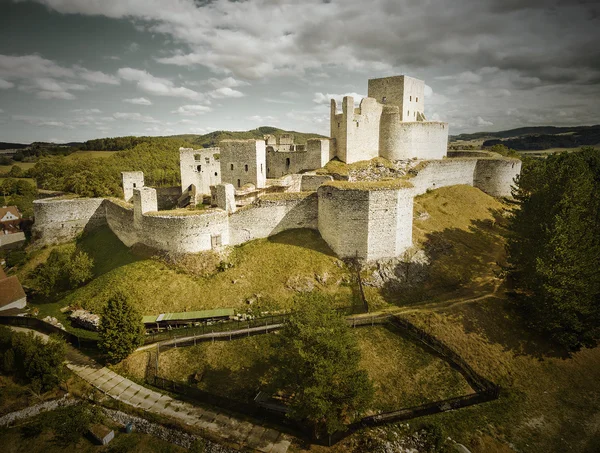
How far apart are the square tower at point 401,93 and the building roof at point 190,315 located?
30054 millimetres

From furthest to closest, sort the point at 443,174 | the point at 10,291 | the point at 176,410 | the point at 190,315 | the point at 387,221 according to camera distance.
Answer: the point at 443,174 < the point at 10,291 < the point at 387,221 < the point at 190,315 < the point at 176,410

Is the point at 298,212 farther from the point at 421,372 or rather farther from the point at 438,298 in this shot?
the point at 421,372

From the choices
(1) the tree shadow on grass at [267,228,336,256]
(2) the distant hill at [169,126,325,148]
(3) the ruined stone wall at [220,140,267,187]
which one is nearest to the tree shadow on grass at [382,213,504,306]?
(1) the tree shadow on grass at [267,228,336,256]

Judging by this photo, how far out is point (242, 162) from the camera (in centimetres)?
3391

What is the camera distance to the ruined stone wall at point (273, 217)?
29000 mm

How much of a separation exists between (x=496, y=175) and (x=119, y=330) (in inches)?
1588

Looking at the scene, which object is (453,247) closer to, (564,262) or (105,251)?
(564,262)

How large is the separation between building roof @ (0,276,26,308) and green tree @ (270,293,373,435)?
23837 millimetres

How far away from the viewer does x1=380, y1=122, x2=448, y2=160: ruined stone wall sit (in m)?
37.9

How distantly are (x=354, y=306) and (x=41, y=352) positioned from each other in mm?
19090

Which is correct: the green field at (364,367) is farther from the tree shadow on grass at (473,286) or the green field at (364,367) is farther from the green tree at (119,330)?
the tree shadow on grass at (473,286)

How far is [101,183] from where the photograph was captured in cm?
3959

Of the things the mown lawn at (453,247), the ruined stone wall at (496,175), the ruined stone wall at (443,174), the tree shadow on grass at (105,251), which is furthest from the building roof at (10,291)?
the ruined stone wall at (496,175)

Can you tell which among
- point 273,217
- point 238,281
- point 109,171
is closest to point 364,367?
point 238,281
